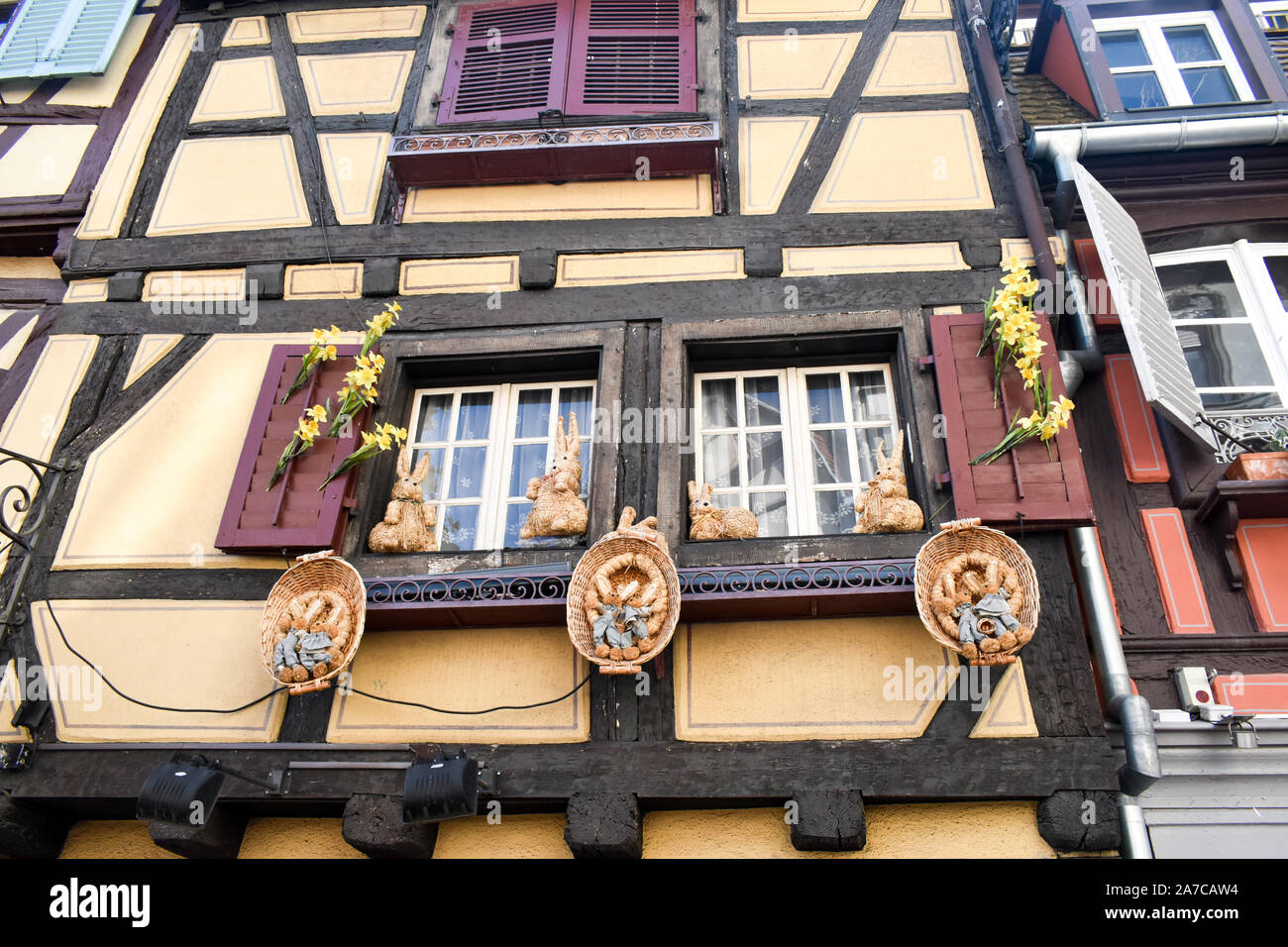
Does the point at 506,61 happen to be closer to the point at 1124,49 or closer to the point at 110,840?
the point at 1124,49

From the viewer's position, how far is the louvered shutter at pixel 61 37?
6.72 meters

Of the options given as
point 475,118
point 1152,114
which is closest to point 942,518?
point 1152,114

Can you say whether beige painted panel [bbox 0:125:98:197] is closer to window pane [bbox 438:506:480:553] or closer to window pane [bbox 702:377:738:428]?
window pane [bbox 438:506:480:553]

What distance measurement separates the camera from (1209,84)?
6.73 metres

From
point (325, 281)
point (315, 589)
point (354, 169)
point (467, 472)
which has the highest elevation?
point (354, 169)

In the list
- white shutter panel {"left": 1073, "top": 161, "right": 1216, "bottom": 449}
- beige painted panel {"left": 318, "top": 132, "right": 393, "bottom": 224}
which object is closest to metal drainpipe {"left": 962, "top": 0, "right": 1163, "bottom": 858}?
white shutter panel {"left": 1073, "top": 161, "right": 1216, "bottom": 449}

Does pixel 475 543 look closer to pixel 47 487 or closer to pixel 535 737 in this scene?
pixel 535 737

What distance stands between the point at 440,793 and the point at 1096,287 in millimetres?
4532

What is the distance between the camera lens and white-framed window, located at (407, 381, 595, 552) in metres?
5.09

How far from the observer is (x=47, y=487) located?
516 cm

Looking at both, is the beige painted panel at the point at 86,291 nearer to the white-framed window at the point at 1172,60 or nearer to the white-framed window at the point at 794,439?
the white-framed window at the point at 794,439

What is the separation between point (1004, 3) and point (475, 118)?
3416 mm

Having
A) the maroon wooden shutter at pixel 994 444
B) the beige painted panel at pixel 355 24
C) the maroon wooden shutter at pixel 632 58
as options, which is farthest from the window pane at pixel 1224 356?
the beige painted panel at pixel 355 24

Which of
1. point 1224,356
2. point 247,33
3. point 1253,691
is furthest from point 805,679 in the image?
point 247,33
